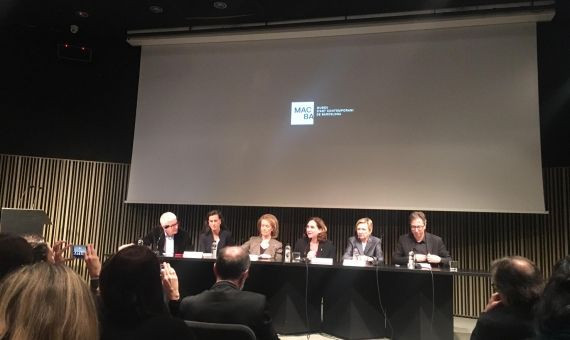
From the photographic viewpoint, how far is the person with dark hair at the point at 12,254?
184 cm

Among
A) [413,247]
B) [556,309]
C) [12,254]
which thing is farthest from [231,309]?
[413,247]

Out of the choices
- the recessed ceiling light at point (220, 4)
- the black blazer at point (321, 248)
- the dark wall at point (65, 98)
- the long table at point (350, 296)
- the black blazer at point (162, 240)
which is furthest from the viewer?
the dark wall at point (65, 98)

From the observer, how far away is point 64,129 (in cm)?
695

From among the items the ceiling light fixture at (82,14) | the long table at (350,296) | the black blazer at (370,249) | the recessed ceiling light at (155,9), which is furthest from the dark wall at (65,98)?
the black blazer at (370,249)

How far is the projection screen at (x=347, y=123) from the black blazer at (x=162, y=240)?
0.97 m

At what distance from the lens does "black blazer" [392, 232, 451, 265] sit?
189 inches

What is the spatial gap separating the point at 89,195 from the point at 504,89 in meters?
5.91

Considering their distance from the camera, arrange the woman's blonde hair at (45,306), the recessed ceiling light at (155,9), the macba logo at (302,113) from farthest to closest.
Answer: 1. the macba logo at (302,113)
2. the recessed ceiling light at (155,9)
3. the woman's blonde hair at (45,306)

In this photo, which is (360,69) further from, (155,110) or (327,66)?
(155,110)

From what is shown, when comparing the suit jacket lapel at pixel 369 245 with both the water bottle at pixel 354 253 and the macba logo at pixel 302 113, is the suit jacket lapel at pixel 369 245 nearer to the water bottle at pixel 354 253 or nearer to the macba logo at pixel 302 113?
the water bottle at pixel 354 253

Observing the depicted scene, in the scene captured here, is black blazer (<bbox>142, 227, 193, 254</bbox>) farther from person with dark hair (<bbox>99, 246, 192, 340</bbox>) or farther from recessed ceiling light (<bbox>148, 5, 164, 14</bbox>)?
person with dark hair (<bbox>99, 246, 192, 340</bbox>)

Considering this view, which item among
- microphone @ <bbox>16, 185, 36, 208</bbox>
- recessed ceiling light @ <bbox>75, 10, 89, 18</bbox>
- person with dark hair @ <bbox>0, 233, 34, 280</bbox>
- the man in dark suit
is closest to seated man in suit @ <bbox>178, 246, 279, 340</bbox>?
person with dark hair @ <bbox>0, 233, 34, 280</bbox>

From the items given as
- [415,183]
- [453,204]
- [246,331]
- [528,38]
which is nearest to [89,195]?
[415,183]

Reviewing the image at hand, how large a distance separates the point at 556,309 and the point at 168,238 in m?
4.37
